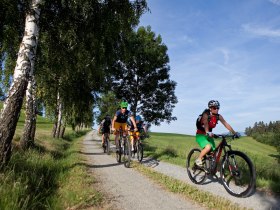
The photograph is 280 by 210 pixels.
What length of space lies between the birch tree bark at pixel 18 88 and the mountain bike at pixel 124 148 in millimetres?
4529

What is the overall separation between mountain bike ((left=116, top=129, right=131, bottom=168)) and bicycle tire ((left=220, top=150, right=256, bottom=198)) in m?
4.42

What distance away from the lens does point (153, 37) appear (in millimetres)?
29938

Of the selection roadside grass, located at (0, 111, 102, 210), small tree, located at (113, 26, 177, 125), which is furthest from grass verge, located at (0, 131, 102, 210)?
small tree, located at (113, 26, 177, 125)

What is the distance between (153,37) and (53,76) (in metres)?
17.7

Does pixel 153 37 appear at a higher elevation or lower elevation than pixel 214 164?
higher

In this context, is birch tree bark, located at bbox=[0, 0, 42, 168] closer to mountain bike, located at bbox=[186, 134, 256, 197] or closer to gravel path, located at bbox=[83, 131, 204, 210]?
gravel path, located at bbox=[83, 131, 204, 210]

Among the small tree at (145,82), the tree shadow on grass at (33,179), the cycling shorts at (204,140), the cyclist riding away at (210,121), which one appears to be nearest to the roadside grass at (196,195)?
the cyclist riding away at (210,121)

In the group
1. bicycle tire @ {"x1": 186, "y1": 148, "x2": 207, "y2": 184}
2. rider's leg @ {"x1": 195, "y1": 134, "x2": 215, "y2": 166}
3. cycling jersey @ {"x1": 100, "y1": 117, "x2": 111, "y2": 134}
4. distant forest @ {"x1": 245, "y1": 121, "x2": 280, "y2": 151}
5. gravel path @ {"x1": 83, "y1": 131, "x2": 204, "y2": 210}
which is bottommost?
gravel path @ {"x1": 83, "y1": 131, "x2": 204, "y2": 210}

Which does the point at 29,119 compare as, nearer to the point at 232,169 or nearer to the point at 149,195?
the point at 149,195

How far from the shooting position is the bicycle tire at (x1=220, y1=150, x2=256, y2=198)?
6325mm

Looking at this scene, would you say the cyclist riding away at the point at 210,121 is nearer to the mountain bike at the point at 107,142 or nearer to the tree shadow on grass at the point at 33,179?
the tree shadow on grass at the point at 33,179

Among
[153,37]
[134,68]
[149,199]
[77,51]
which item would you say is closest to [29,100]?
[77,51]

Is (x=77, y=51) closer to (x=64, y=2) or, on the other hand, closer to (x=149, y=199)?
(x=64, y=2)

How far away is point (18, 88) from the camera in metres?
7.11
